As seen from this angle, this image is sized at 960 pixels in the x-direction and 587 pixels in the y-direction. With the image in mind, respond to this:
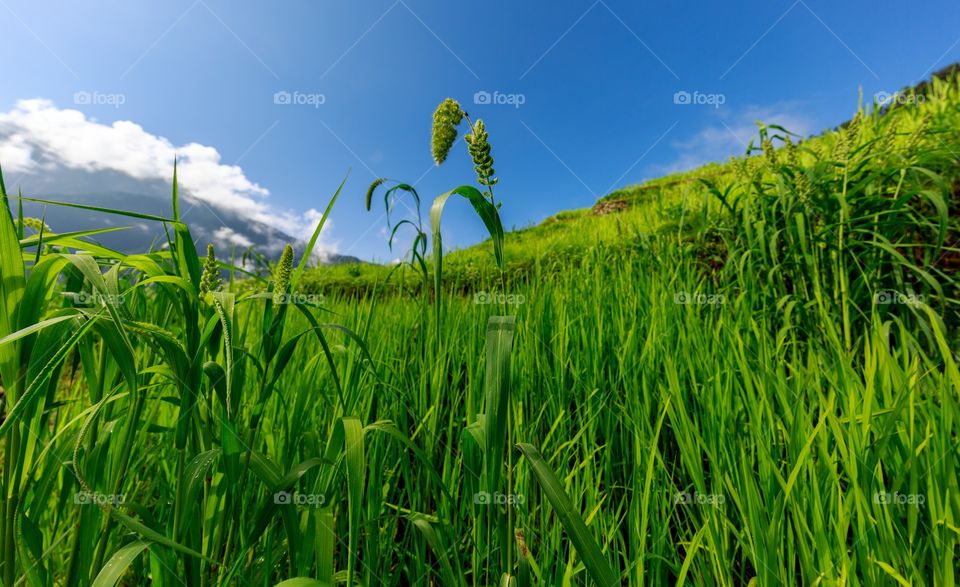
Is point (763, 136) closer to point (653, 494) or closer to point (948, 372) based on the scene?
point (948, 372)

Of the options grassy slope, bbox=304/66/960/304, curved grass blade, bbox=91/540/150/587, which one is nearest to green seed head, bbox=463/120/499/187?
grassy slope, bbox=304/66/960/304

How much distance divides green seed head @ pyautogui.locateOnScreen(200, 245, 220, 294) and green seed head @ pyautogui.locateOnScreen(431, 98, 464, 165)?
1.57 ft

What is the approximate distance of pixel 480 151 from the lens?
0.79 meters

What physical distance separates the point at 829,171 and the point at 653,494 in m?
1.97

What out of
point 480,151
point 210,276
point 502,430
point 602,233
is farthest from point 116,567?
point 602,233

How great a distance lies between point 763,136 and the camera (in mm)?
2287

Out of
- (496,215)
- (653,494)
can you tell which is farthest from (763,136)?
(496,215)

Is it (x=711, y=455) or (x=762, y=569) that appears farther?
(x=711, y=455)

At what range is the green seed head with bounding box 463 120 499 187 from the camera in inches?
30.6

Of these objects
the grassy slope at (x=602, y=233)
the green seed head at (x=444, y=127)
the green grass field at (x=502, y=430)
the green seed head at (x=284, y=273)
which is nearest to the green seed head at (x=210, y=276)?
the green grass field at (x=502, y=430)

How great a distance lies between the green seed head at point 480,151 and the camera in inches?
30.6

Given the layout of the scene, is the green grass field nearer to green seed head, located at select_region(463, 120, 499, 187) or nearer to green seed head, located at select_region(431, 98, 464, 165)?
green seed head, located at select_region(463, 120, 499, 187)

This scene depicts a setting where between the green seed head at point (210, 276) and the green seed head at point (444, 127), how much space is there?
0.48 metres

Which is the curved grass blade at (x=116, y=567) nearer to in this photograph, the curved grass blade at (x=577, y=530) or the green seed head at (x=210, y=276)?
the green seed head at (x=210, y=276)
